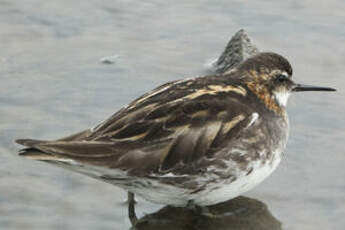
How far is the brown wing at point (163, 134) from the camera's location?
805 centimetres

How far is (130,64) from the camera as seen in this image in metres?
11.8

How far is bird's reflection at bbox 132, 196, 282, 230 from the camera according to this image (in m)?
8.70

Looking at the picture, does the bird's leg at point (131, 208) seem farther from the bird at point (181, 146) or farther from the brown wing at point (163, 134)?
the brown wing at point (163, 134)

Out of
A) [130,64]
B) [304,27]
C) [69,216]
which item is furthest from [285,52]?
[69,216]

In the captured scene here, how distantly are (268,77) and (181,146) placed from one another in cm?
168

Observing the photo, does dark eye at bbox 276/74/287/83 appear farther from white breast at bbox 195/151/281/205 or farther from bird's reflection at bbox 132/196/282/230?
bird's reflection at bbox 132/196/282/230

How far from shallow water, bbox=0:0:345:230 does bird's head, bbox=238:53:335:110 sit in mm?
828

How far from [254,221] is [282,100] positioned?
1490 millimetres

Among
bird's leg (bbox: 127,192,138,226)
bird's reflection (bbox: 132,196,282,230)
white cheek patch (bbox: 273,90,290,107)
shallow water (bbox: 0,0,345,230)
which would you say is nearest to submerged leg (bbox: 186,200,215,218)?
bird's reflection (bbox: 132,196,282,230)

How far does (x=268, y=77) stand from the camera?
9383mm

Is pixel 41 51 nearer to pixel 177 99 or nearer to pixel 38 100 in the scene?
pixel 38 100

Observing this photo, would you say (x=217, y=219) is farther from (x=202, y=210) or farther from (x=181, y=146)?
(x=181, y=146)

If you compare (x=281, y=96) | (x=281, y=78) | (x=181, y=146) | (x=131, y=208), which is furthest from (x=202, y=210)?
(x=281, y=78)

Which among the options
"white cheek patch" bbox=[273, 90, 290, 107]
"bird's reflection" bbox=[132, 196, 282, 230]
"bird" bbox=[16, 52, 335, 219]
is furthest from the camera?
"white cheek patch" bbox=[273, 90, 290, 107]
